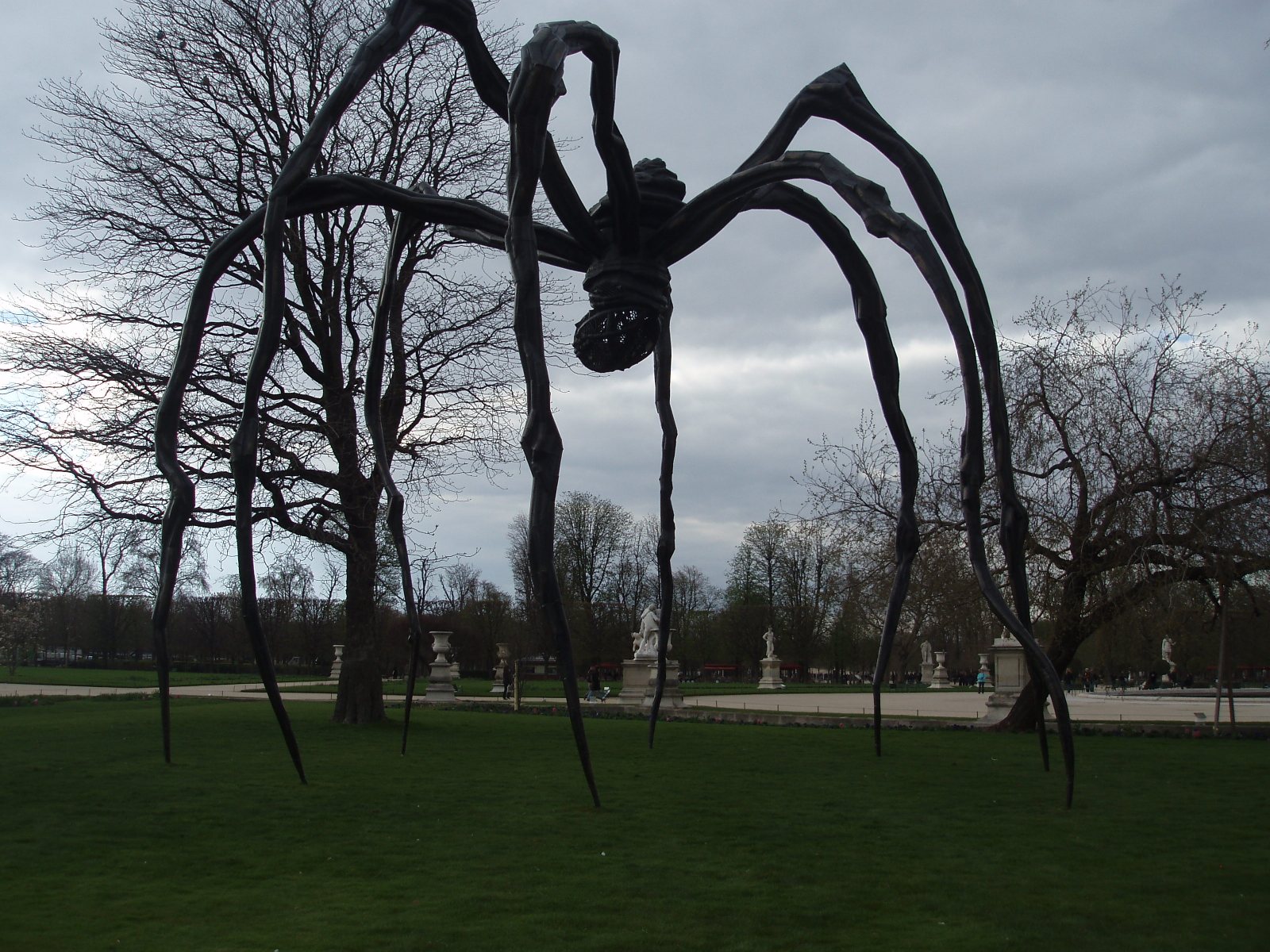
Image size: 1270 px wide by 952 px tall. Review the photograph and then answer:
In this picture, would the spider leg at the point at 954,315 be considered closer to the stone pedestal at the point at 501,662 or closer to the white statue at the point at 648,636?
the white statue at the point at 648,636

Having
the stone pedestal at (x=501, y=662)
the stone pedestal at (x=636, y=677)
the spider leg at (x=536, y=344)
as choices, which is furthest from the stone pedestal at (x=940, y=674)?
the spider leg at (x=536, y=344)

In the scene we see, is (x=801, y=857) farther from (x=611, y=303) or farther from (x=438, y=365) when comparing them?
(x=438, y=365)

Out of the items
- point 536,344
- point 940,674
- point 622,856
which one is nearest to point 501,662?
point 940,674

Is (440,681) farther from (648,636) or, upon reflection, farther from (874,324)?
(874,324)

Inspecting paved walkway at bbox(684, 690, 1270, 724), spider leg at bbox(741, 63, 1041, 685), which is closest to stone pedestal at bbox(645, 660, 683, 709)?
paved walkway at bbox(684, 690, 1270, 724)

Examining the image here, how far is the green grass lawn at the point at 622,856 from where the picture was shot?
11.1 ft

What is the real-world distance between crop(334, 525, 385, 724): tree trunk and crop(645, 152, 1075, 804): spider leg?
35.0ft

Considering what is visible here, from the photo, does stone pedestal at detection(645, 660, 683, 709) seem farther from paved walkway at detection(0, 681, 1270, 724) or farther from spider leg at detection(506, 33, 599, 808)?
spider leg at detection(506, 33, 599, 808)

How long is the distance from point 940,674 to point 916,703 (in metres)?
23.2

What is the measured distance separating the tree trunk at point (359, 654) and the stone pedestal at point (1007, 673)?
34.1 feet

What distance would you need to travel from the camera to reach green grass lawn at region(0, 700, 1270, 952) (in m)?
3.38

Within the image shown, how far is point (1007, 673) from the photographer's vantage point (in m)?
18.1

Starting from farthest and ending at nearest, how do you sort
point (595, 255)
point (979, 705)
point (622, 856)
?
point (979, 705) → point (595, 255) → point (622, 856)

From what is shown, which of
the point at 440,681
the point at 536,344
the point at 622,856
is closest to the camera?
the point at 536,344
